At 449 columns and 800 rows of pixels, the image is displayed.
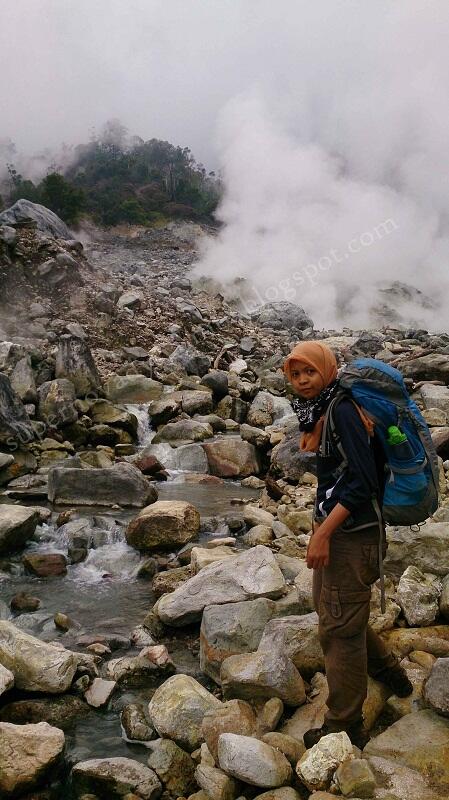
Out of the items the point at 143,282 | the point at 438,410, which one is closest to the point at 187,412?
the point at 438,410

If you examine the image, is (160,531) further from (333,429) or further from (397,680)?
(333,429)

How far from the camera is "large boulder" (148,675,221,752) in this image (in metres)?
3.05

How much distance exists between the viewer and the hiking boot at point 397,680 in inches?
114

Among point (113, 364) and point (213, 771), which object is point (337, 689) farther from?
point (113, 364)

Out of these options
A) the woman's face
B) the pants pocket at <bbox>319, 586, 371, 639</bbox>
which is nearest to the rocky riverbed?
the pants pocket at <bbox>319, 586, 371, 639</bbox>

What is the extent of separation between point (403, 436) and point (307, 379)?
0.47 metres

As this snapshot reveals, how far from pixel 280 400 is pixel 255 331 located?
11.2 meters

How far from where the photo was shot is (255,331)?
81.5ft

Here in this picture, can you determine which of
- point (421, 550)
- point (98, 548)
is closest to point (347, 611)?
point (421, 550)

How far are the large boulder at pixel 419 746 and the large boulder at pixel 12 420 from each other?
28.1 ft

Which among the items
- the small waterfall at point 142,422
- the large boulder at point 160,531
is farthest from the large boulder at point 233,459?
the large boulder at point 160,531

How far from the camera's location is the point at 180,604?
4.39 meters

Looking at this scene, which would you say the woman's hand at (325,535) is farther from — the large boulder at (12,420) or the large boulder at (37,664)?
the large boulder at (12,420)

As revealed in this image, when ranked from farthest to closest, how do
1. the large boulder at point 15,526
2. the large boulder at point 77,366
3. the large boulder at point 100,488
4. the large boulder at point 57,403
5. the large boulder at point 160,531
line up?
1. the large boulder at point 77,366
2. the large boulder at point 57,403
3. the large boulder at point 100,488
4. the large boulder at point 160,531
5. the large boulder at point 15,526
